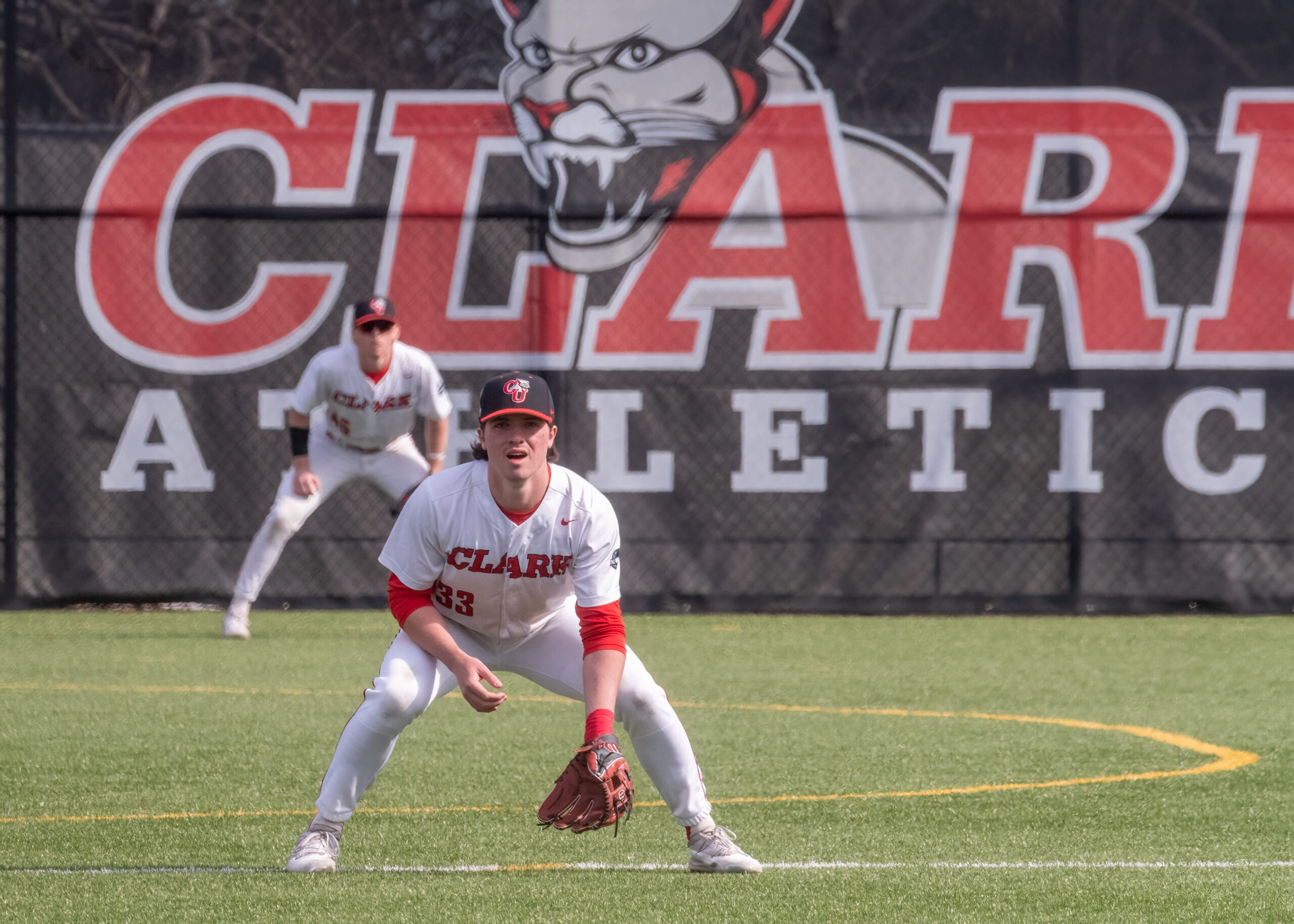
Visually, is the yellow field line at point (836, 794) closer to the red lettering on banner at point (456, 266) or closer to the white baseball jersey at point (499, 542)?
the white baseball jersey at point (499, 542)

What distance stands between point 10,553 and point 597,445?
4164mm

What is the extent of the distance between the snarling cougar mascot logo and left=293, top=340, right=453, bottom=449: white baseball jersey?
2.12 m

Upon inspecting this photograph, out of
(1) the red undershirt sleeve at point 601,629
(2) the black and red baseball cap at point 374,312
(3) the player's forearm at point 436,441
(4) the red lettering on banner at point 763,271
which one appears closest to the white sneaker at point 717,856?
(1) the red undershirt sleeve at point 601,629

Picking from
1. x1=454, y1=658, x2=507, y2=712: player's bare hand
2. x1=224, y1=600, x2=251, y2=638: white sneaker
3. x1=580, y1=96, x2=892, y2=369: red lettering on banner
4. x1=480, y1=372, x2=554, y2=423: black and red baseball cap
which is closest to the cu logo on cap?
x1=480, y1=372, x2=554, y2=423: black and red baseball cap

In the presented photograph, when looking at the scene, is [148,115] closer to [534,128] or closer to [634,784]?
[534,128]

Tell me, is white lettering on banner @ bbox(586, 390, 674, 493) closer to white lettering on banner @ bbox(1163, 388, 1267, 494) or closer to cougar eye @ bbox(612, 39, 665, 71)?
cougar eye @ bbox(612, 39, 665, 71)

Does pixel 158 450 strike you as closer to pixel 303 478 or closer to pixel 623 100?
pixel 303 478

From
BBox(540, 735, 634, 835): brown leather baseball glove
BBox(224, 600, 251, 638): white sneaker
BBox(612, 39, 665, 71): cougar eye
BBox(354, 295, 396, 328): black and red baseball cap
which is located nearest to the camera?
BBox(540, 735, 634, 835): brown leather baseball glove

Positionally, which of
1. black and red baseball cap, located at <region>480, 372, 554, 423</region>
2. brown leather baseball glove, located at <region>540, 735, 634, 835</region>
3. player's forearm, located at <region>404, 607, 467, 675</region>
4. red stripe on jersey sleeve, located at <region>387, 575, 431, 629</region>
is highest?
black and red baseball cap, located at <region>480, 372, 554, 423</region>

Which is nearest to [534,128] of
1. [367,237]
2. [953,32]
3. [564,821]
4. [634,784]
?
[367,237]

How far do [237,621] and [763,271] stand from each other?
171 inches

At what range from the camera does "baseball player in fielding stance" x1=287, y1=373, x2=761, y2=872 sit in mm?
4785

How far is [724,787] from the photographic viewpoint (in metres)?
6.36

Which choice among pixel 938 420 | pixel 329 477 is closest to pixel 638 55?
pixel 938 420
